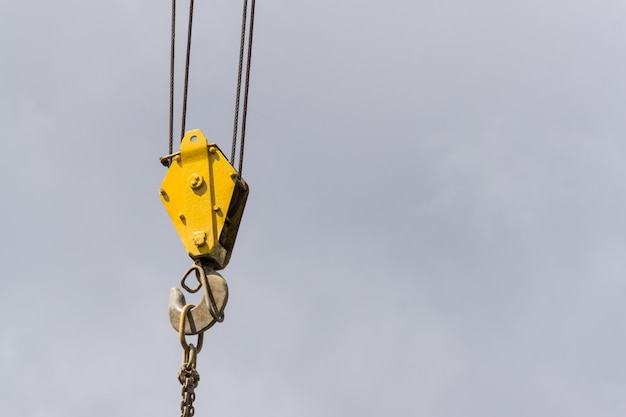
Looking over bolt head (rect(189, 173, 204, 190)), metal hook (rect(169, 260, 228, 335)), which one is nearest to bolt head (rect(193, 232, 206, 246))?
metal hook (rect(169, 260, 228, 335))

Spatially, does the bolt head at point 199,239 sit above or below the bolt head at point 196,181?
below

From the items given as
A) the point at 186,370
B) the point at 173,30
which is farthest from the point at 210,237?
the point at 173,30

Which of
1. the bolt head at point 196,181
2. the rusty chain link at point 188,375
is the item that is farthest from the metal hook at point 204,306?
the bolt head at point 196,181

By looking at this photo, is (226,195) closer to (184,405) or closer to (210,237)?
(210,237)

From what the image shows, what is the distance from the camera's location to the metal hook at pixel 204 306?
324 inches

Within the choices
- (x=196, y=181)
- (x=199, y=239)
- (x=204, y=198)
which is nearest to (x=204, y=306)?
(x=199, y=239)

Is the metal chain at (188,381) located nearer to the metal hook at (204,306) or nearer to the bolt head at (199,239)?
the metal hook at (204,306)

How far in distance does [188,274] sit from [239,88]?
1380 mm

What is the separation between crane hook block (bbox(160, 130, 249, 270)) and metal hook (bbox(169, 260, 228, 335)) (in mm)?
224

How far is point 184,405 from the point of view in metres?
7.81

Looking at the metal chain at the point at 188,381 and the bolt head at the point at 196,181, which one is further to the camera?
the bolt head at the point at 196,181

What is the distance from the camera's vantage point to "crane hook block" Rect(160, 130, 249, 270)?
8609 mm

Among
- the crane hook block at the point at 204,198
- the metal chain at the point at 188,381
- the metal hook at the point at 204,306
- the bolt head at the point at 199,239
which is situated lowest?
the metal chain at the point at 188,381

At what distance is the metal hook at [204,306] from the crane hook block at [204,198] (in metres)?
0.22
